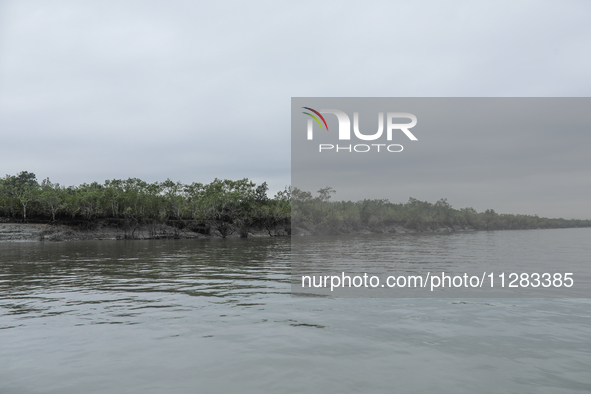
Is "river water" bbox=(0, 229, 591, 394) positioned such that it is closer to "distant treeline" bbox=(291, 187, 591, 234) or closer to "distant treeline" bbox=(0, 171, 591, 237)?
"distant treeline" bbox=(0, 171, 591, 237)

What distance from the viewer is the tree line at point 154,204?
87438 mm

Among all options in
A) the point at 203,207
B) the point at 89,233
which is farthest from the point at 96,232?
the point at 203,207

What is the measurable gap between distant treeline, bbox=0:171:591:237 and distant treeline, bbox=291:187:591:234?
0.34 metres

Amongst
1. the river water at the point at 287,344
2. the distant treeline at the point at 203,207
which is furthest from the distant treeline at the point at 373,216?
the river water at the point at 287,344

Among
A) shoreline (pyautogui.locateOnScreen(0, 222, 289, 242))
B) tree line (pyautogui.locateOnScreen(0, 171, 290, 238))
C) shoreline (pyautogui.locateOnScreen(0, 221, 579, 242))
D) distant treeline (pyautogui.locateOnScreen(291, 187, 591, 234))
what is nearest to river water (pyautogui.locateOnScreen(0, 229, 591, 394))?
shoreline (pyautogui.locateOnScreen(0, 222, 289, 242))

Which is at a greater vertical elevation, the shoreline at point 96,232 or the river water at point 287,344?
the river water at point 287,344

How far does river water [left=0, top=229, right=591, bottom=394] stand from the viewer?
686 centimetres

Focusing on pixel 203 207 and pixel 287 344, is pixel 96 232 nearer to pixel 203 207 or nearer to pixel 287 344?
pixel 203 207

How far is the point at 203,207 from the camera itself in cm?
10400

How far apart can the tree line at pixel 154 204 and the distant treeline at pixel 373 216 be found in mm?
8979

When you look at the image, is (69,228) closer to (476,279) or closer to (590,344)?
(476,279)

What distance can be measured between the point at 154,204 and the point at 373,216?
77.7m

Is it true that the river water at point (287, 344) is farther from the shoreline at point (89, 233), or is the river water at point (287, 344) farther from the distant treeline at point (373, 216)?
the distant treeline at point (373, 216)

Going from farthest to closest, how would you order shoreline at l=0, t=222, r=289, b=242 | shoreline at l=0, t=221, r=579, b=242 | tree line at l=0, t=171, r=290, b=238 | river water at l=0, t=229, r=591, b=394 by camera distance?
tree line at l=0, t=171, r=290, b=238
shoreline at l=0, t=221, r=579, b=242
shoreline at l=0, t=222, r=289, b=242
river water at l=0, t=229, r=591, b=394
